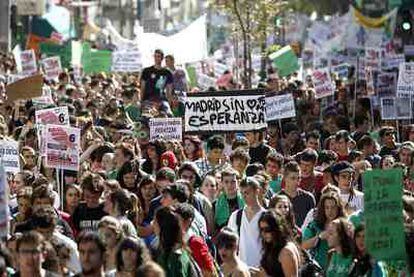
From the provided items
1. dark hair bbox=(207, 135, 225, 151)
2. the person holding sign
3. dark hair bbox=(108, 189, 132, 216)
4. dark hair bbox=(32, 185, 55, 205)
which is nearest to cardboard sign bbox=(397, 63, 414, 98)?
the person holding sign

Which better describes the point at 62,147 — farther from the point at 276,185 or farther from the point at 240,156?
the point at 276,185

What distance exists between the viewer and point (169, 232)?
11227 mm

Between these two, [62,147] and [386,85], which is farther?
[386,85]

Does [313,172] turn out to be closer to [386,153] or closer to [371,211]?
[386,153]

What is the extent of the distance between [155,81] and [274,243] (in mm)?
13695

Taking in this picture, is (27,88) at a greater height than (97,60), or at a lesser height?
lesser

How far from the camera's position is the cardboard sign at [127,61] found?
35250 mm

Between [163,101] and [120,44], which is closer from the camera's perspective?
[163,101]

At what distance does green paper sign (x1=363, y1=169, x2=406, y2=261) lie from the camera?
11031 millimetres

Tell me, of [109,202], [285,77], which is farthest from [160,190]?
[285,77]

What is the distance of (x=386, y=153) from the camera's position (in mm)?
18766

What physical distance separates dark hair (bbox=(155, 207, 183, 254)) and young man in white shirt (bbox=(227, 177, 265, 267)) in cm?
146

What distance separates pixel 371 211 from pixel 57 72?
21879 mm

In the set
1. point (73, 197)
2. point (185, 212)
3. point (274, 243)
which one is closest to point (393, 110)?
point (73, 197)
